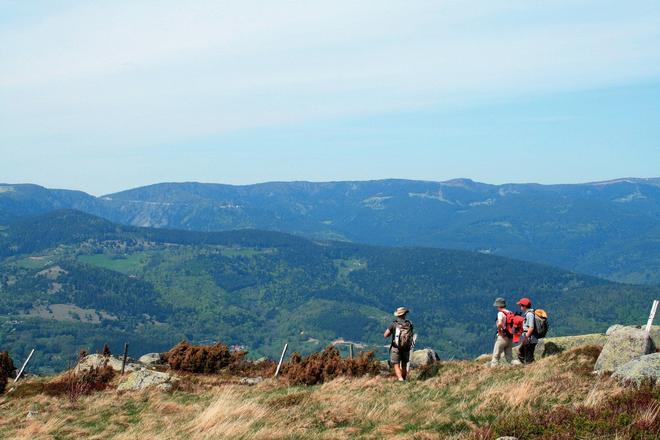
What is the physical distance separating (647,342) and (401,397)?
7431 millimetres

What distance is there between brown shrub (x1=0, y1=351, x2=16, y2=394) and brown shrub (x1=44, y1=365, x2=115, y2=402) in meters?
1.91

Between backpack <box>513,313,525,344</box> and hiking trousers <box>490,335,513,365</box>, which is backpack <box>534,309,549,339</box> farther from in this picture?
hiking trousers <box>490,335,513,365</box>

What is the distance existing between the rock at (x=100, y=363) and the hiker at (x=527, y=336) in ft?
63.8

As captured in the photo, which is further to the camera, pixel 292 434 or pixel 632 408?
pixel 292 434

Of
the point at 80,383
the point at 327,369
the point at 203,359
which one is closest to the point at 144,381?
the point at 80,383

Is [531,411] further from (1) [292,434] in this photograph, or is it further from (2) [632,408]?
(1) [292,434]

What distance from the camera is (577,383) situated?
47.4 ft

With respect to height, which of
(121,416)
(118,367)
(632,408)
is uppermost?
(632,408)

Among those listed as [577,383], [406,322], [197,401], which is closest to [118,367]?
[197,401]

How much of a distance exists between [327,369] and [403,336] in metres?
5.05

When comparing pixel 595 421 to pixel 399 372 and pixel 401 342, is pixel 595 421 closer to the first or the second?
pixel 401 342

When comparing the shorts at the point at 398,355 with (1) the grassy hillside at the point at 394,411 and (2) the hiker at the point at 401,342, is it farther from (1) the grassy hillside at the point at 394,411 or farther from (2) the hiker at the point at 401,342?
(1) the grassy hillside at the point at 394,411

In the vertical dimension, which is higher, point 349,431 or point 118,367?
point 349,431

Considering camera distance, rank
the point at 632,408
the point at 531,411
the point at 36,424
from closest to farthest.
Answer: the point at 632,408
the point at 531,411
the point at 36,424
